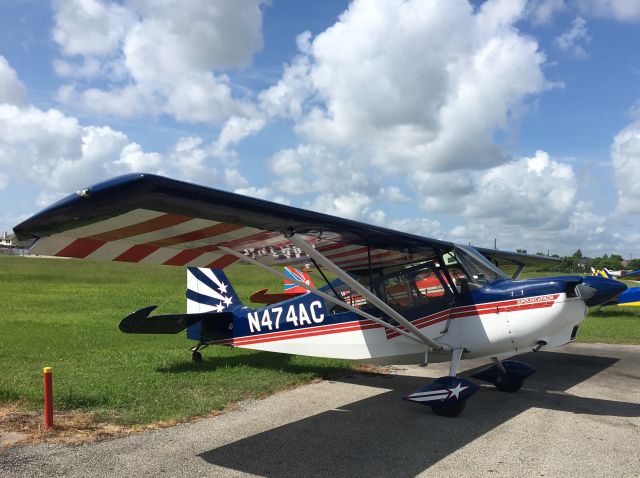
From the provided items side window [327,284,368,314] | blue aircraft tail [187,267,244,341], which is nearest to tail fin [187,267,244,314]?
blue aircraft tail [187,267,244,341]

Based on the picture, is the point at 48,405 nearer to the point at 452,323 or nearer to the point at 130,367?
the point at 130,367

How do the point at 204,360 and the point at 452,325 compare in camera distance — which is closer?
the point at 452,325

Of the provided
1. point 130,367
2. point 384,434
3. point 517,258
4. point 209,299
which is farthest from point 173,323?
point 517,258

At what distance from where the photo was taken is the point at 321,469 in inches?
175

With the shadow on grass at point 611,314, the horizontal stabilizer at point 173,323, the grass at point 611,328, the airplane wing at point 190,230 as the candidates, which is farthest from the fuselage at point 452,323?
the shadow on grass at point 611,314

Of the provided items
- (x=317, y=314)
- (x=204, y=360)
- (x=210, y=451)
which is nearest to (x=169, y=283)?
(x=204, y=360)

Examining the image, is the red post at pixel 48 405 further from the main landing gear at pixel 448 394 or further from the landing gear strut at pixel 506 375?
the landing gear strut at pixel 506 375

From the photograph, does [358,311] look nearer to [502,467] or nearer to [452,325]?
[452,325]

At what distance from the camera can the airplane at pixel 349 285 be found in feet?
15.8

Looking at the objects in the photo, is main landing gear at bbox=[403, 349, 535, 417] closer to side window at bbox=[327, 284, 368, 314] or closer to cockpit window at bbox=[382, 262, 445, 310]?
cockpit window at bbox=[382, 262, 445, 310]

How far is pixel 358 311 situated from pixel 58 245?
3709 mm

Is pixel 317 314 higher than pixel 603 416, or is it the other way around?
pixel 317 314

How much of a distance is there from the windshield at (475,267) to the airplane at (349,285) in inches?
0.7

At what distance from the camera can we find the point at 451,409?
20.0 feet
